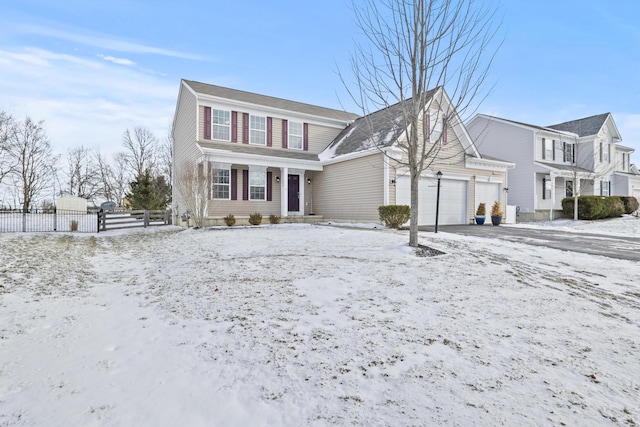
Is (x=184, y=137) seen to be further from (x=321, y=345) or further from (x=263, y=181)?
(x=321, y=345)

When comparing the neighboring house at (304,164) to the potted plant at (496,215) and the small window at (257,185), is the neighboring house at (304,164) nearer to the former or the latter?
the small window at (257,185)

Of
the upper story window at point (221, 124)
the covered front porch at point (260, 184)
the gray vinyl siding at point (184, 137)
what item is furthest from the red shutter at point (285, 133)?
the gray vinyl siding at point (184, 137)

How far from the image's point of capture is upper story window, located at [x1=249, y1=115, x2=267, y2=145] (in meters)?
16.4

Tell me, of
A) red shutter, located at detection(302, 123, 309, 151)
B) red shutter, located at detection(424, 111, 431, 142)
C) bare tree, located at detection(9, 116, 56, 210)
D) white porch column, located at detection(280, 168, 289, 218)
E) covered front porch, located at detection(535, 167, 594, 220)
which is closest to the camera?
red shutter, located at detection(424, 111, 431, 142)

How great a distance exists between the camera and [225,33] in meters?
13.7

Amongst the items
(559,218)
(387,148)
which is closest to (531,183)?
(559,218)

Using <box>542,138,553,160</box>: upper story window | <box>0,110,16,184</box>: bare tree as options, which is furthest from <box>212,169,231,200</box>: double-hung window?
<box>0,110,16,184</box>: bare tree

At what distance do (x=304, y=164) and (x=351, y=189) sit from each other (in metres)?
2.91

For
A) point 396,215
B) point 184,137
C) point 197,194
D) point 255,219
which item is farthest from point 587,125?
point 184,137

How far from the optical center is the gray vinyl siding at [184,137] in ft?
50.8

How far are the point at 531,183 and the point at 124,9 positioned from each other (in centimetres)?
2361

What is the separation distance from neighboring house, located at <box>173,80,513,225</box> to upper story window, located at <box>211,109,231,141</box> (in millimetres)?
49

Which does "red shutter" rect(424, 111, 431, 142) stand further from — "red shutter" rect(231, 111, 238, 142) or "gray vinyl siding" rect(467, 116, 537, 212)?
"gray vinyl siding" rect(467, 116, 537, 212)

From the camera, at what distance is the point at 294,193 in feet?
56.1
